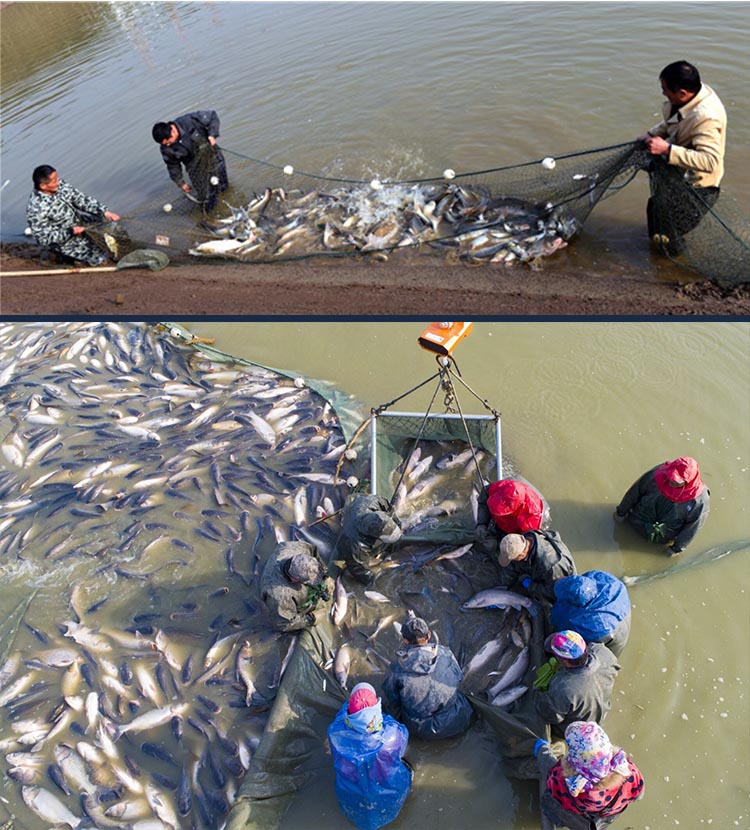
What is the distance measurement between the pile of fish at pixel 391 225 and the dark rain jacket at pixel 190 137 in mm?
986

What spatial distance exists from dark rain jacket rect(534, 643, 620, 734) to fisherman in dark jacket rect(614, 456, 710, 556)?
151 cm

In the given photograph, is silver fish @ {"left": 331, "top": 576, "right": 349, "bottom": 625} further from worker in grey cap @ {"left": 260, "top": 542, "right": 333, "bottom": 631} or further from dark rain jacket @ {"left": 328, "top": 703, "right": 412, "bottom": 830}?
dark rain jacket @ {"left": 328, "top": 703, "right": 412, "bottom": 830}

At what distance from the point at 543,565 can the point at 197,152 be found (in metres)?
7.73

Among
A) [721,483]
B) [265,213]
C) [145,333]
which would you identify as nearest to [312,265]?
[265,213]

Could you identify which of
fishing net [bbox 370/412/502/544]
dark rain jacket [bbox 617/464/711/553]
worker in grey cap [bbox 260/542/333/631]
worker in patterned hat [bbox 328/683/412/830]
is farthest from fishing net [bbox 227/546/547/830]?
dark rain jacket [bbox 617/464/711/553]

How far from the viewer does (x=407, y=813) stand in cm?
412

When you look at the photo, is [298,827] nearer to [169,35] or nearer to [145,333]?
[145,333]

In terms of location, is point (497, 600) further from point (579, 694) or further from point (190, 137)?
point (190, 137)

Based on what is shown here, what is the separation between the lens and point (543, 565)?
4641mm

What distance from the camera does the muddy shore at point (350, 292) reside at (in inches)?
279

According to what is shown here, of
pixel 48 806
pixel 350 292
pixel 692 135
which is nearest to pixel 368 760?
pixel 48 806

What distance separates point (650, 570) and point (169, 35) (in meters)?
16.7

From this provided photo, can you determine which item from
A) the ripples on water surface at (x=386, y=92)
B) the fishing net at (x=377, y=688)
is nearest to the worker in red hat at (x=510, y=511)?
the fishing net at (x=377, y=688)

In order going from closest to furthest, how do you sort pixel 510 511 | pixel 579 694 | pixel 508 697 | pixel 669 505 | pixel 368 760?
1. pixel 368 760
2. pixel 579 694
3. pixel 508 697
4. pixel 510 511
5. pixel 669 505
